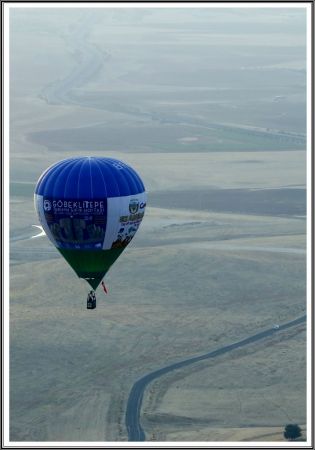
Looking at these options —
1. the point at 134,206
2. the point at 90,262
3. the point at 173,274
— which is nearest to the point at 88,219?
the point at 90,262

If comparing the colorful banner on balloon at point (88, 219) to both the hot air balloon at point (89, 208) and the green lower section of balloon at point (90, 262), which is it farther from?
the green lower section of balloon at point (90, 262)

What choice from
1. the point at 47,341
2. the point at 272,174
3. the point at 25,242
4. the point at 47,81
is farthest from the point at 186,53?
the point at 47,341

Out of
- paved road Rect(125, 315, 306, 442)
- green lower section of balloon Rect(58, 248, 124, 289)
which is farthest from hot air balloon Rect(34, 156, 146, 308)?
paved road Rect(125, 315, 306, 442)

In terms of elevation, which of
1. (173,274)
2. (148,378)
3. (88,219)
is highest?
(88,219)

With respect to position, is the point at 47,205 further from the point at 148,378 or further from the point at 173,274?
the point at 173,274

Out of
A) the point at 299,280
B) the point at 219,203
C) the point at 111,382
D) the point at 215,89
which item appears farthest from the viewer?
the point at 215,89

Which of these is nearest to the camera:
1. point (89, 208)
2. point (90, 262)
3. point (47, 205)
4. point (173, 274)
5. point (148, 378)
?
point (89, 208)

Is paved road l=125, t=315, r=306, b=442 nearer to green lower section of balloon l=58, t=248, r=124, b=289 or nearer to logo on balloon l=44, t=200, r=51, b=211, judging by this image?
green lower section of balloon l=58, t=248, r=124, b=289

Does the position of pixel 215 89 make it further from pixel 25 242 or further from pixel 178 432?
pixel 178 432
